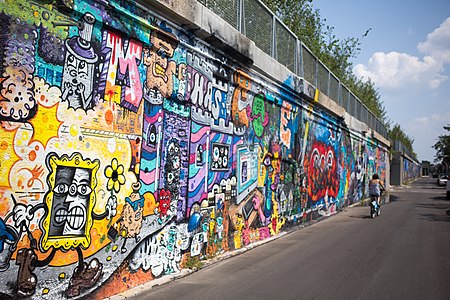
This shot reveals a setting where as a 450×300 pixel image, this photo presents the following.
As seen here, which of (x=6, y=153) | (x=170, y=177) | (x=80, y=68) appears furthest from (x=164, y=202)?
(x=6, y=153)

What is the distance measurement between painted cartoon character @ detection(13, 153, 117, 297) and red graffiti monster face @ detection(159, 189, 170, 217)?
1.31 metres

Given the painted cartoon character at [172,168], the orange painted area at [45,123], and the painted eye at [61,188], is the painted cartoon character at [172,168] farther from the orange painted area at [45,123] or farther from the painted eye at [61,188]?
the orange painted area at [45,123]

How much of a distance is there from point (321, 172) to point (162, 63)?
1187 cm

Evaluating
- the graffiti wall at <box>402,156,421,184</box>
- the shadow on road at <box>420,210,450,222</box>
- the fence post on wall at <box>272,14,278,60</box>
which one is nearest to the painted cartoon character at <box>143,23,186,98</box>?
the fence post on wall at <box>272,14,278,60</box>

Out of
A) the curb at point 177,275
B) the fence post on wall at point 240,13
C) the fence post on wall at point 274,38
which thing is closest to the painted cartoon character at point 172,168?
the curb at point 177,275

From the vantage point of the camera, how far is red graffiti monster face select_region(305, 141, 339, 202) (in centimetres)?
1570

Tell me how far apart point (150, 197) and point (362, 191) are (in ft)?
77.6

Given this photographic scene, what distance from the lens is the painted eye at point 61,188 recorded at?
4.84m

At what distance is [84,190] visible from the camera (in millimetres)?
5223

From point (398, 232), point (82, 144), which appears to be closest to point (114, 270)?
point (82, 144)

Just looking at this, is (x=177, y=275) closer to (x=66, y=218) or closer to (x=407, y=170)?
(x=66, y=218)

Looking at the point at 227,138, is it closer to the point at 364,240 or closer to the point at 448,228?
the point at 364,240

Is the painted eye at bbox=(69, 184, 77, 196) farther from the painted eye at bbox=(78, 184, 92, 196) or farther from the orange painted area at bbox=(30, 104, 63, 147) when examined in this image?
the orange painted area at bbox=(30, 104, 63, 147)

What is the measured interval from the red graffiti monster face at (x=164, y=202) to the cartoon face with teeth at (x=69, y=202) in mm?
1561
